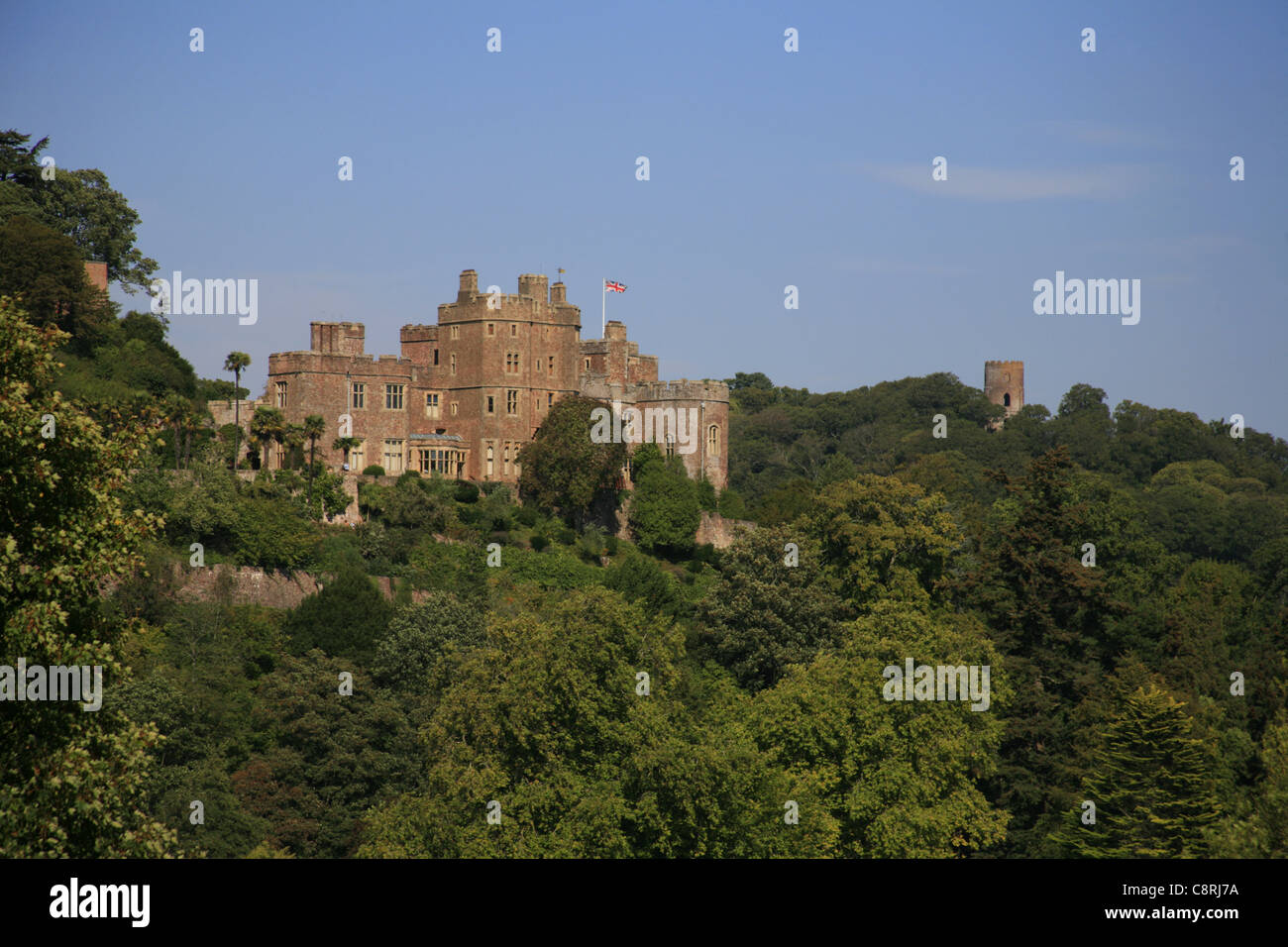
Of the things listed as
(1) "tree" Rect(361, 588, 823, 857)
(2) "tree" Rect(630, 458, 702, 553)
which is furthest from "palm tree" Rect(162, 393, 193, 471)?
(1) "tree" Rect(361, 588, 823, 857)

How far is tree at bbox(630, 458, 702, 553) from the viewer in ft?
220

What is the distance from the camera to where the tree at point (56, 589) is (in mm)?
18391

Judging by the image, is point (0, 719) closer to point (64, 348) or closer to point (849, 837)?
point (849, 837)

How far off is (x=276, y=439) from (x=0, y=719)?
140ft

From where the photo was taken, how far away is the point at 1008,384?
142875 mm

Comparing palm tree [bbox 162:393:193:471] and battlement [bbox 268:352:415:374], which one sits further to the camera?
battlement [bbox 268:352:415:374]

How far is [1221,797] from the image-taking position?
127ft

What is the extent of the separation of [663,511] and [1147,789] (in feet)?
106

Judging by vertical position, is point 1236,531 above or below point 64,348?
below

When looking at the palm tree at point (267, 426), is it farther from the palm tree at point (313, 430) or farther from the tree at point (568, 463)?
Answer: the tree at point (568, 463)

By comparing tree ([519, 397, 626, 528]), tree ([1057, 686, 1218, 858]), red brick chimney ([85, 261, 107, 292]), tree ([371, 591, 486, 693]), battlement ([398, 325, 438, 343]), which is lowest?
tree ([1057, 686, 1218, 858])

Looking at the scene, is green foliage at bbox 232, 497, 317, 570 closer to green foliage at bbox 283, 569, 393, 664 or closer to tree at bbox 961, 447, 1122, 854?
green foliage at bbox 283, 569, 393, 664

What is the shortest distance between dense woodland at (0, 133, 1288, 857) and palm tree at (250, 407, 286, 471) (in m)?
0.33
